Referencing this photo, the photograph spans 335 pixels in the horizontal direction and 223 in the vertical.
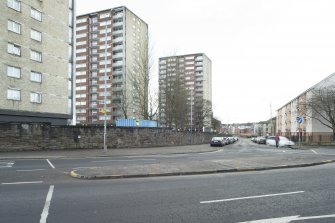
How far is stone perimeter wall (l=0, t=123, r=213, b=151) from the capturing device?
25.1m

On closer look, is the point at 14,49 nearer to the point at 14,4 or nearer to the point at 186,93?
the point at 14,4

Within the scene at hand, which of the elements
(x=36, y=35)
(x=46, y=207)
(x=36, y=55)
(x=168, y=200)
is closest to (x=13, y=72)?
(x=36, y=55)

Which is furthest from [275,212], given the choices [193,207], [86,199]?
[86,199]

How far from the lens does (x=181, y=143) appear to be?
44188 mm

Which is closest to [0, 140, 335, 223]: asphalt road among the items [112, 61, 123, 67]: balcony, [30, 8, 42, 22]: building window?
[30, 8, 42, 22]: building window

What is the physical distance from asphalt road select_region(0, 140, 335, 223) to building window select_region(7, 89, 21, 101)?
Result: 3040 centimetres

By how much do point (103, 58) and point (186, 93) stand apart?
4451 cm

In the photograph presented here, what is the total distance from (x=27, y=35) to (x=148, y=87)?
1875cm

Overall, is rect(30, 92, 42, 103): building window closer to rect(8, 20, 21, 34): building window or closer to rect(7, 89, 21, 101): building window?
rect(7, 89, 21, 101): building window

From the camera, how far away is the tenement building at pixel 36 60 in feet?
122

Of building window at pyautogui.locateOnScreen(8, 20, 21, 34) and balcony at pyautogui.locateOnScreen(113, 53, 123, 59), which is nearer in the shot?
building window at pyautogui.locateOnScreen(8, 20, 21, 34)

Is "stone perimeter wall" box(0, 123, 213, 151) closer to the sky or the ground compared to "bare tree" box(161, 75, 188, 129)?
closer to the ground

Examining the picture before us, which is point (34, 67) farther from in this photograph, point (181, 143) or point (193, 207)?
point (193, 207)

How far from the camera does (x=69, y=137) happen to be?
28.0 m
